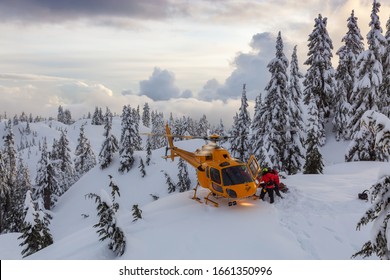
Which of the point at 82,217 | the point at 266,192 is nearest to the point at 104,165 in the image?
the point at 82,217

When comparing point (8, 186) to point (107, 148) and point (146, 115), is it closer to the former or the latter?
point (107, 148)

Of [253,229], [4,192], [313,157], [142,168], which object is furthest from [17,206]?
[253,229]

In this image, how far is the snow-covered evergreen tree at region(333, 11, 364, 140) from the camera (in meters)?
40.6

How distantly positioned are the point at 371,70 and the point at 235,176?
21139 mm

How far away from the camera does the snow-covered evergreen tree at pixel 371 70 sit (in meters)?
27.7

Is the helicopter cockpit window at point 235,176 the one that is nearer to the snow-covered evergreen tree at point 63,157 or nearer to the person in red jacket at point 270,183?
the person in red jacket at point 270,183

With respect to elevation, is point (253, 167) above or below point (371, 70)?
below

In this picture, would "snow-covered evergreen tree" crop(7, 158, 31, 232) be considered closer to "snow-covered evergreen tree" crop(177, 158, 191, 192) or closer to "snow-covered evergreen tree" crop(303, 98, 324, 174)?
"snow-covered evergreen tree" crop(177, 158, 191, 192)

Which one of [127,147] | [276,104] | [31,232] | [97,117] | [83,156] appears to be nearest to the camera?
[31,232]

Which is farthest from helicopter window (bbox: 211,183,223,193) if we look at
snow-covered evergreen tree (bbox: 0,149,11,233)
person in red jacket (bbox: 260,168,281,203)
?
snow-covered evergreen tree (bbox: 0,149,11,233)

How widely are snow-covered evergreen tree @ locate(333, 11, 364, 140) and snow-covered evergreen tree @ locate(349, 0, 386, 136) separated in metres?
11.7

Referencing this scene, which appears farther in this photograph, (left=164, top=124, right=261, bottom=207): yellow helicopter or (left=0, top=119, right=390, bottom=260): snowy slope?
(left=164, top=124, right=261, bottom=207): yellow helicopter

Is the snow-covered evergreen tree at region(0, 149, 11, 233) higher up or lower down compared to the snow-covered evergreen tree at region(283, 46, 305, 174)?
lower down

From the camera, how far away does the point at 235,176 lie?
14062 millimetres
